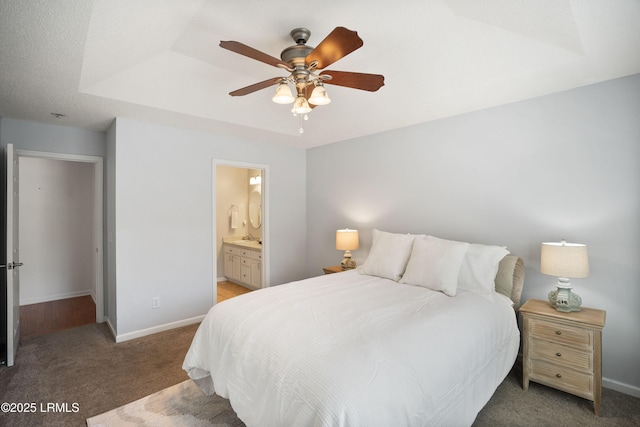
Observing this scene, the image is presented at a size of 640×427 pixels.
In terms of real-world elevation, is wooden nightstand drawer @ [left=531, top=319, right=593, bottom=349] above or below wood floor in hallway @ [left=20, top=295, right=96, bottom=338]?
above

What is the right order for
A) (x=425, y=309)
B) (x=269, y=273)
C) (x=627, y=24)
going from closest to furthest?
(x=627, y=24) < (x=425, y=309) < (x=269, y=273)

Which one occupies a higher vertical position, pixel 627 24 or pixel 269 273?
pixel 627 24

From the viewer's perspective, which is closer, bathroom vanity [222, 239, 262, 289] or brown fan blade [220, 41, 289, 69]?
brown fan blade [220, 41, 289, 69]

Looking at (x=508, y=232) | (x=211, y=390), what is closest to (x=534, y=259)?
(x=508, y=232)

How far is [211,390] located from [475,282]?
224 cm

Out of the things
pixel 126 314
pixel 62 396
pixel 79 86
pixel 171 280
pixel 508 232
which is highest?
pixel 79 86

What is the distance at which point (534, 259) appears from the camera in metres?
2.73

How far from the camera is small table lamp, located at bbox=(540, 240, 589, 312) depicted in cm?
220

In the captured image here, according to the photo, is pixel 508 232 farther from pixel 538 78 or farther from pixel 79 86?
pixel 79 86

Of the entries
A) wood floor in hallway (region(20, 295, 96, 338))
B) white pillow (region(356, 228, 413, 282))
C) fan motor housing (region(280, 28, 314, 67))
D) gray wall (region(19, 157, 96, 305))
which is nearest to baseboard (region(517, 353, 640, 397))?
white pillow (region(356, 228, 413, 282))

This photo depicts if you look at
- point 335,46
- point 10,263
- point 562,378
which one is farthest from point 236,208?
point 562,378

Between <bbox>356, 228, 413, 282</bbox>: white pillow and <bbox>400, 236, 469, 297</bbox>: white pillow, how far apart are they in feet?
0.36

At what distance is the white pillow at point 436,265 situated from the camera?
2.54m

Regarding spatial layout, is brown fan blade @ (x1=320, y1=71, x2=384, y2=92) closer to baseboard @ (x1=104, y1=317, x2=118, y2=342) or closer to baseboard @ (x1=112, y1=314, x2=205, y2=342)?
baseboard @ (x1=112, y1=314, x2=205, y2=342)
